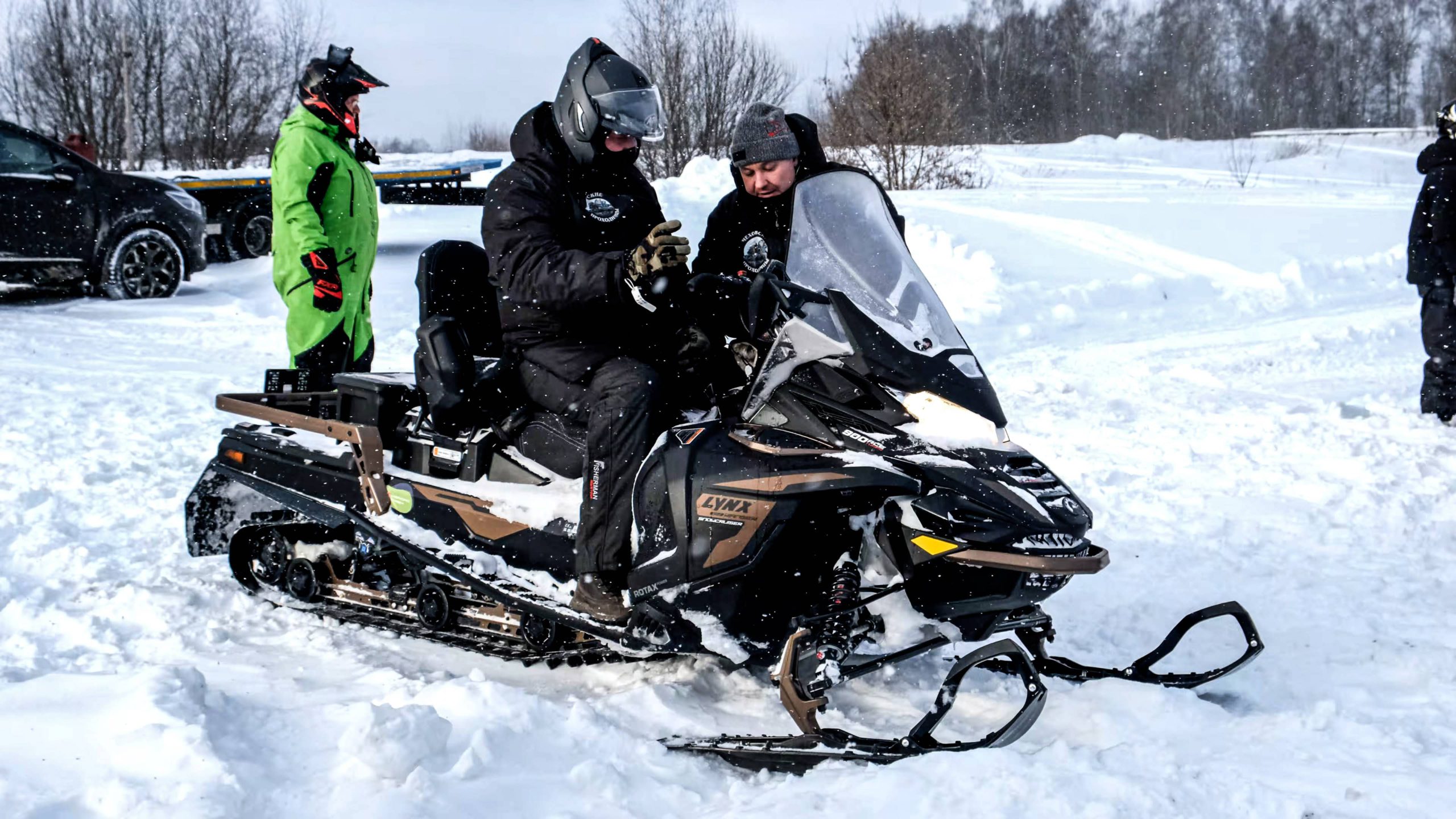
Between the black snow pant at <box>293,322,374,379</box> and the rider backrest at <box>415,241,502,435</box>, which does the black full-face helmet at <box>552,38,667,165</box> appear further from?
the black snow pant at <box>293,322,374,379</box>

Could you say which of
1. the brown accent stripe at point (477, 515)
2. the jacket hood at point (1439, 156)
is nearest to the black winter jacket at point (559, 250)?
the brown accent stripe at point (477, 515)

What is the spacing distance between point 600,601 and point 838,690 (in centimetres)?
74

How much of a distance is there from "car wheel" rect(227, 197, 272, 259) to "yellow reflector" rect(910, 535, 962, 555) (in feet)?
37.6

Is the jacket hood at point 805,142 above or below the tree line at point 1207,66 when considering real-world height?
below

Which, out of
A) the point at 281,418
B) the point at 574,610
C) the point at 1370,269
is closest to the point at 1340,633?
the point at 574,610

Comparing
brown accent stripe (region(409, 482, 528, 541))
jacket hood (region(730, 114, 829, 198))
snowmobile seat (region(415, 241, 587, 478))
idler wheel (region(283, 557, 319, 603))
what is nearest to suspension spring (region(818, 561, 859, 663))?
snowmobile seat (region(415, 241, 587, 478))

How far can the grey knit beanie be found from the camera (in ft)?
12.1

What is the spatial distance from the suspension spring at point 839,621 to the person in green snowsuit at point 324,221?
2.75m

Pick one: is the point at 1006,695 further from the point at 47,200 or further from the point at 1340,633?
the point at 47,200

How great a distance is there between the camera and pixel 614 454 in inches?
124

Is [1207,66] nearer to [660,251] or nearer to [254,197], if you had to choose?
[254,197]

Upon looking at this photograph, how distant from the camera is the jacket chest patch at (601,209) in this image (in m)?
3.43

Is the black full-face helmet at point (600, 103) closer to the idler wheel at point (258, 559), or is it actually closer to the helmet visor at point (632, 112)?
the helmet visor at point (632, 112)

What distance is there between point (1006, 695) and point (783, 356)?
1.18 metres
